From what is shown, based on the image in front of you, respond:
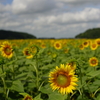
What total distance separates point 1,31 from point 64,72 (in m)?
49.6

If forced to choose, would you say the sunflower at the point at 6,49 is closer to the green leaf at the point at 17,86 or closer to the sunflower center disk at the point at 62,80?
the green leaf at the point at 17,86

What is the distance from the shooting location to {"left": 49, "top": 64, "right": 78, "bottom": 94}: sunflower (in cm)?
178

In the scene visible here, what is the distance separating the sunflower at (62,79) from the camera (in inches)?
70.1

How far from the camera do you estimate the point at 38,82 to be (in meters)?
2.99

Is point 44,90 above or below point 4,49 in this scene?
below

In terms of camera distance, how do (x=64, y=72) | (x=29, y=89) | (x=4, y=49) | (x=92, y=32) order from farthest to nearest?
(x=92, y=32) < (x=4, y=49) < (x=29, y=89) < (x=64, y=72)

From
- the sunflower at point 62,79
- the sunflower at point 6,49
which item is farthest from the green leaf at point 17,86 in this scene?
the sunflower at point 6,49

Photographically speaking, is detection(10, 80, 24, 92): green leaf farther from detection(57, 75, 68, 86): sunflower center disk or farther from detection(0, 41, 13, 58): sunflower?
detection(0, 41, 13, 58): sunflower

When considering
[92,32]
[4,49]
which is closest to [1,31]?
[92,32]

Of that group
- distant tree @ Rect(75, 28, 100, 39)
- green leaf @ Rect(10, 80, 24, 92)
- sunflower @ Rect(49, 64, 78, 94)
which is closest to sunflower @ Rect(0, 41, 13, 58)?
green leaf @ Rect(10, 80, 24, 92)

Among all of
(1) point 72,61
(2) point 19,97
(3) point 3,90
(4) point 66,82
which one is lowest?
(2) point 19,97

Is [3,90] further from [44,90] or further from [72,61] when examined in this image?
[72,61]

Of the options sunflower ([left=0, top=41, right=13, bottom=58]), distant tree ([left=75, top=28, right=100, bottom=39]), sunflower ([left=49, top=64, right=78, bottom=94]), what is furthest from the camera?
distant tree ([left=75, top=28, right=100, bottom=39])

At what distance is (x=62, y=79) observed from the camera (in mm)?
1844
